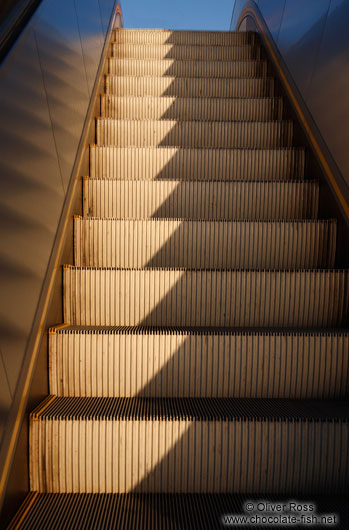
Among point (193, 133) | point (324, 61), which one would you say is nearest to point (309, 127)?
point (324, 61)

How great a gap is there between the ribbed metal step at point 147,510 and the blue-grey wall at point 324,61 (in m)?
1.64

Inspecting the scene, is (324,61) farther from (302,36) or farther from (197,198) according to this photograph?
(197,198)

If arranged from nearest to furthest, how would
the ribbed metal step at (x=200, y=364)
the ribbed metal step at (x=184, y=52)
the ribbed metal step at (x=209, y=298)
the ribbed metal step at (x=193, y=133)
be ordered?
the ribbed metal step at (x=200, y=364) → the ribbed metal step at (x=209, y=298) → the ribbed metal step at (x=193, y=133) → the ribbed metal step at (x=184, y=52)

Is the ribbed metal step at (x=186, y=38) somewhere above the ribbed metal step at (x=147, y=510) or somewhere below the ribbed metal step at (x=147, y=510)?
above

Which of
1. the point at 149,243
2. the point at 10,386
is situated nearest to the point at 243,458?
the point at 10,386

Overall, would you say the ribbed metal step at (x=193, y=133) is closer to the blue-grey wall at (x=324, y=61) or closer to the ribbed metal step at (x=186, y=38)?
the blue-grey wall at (x=324, y=61)

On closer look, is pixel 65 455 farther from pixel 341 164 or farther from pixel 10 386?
pixel 341 164

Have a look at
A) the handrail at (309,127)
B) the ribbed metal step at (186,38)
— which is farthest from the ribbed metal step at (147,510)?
the ribbed metal step at (186,38)

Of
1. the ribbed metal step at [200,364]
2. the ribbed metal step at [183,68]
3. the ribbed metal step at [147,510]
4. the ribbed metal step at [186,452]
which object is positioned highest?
the ribbed metal step at [183,68]

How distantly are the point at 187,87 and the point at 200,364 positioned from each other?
2.90 meters

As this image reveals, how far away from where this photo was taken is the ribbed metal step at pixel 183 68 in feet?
13.1

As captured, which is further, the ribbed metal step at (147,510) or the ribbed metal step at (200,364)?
the ribbed metal step at (200,364)

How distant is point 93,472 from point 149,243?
4.07 feet

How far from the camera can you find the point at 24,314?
1.49 meters
